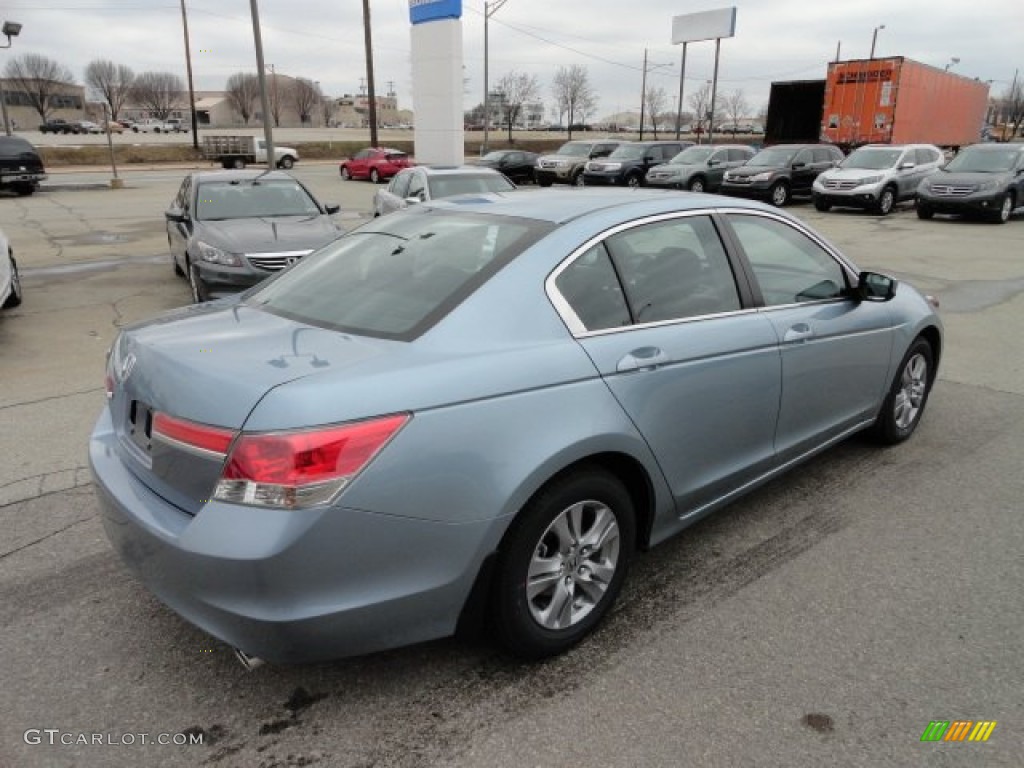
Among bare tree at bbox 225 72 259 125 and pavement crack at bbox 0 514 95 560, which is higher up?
bare tree at bbox 225 72 259 125

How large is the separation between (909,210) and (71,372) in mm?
21220

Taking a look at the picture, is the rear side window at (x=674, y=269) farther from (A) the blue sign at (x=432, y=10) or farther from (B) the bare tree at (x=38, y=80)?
(B) the bare tree at (x=38, y=80)

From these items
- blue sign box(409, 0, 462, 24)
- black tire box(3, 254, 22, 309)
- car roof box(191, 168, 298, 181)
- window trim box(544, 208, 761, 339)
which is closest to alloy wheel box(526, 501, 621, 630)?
window trim box(544, 208, 761, 339)

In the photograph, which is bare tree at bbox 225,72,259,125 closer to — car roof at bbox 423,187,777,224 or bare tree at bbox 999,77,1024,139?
bare tree at bbox 999,77,1024,139

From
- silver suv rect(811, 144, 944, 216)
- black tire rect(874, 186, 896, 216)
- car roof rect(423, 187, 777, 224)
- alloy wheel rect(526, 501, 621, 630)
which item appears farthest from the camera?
black tire rect(874, 186, 896, 216)

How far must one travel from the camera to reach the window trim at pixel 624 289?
2.71 m

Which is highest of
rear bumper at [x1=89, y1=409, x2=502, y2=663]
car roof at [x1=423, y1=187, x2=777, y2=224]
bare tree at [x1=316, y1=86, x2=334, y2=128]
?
bare tree at [x1=316, y1=86, x2=334, y2=128]

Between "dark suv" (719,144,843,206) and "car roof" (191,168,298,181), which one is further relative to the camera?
"dark suv" (719,144,843,206)

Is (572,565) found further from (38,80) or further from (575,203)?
(38,80)

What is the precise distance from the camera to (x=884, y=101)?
25594 mm

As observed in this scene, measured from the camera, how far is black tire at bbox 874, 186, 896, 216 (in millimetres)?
19266

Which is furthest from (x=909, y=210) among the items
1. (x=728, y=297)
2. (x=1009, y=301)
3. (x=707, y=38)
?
(x=707, y=38)

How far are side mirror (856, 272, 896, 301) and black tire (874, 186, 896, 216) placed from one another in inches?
678

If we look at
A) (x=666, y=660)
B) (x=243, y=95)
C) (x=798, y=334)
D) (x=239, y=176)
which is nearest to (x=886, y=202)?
(x=239, y=176)
